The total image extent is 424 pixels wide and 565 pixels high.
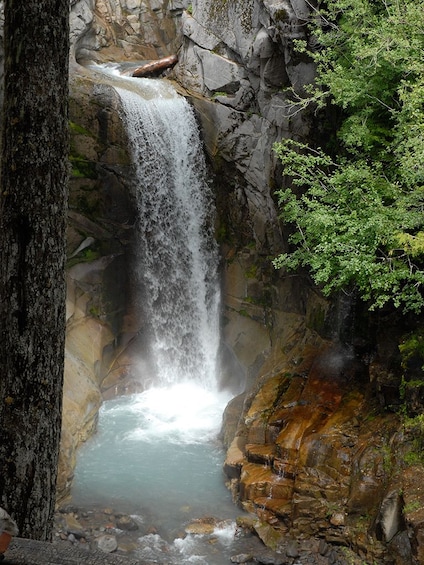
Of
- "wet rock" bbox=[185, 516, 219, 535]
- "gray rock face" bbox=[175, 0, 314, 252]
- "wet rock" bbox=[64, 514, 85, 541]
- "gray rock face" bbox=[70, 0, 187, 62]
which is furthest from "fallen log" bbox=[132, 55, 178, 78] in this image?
"wet rock" bbox=[185, 516, 219, 535]

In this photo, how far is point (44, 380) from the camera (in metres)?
4.24

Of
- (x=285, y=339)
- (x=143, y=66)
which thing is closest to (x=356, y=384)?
(x=285, y=339)

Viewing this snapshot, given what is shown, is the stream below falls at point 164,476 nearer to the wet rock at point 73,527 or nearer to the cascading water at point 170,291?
the cascading water at point 170,291

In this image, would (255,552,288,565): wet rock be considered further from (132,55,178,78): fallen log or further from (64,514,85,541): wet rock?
(132,55,178,78): fallen log

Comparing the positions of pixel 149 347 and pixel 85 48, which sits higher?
pixel 85 48

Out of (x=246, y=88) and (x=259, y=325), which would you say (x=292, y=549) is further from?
(x=246, y=88)

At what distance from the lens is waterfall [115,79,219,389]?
18453 millimetres

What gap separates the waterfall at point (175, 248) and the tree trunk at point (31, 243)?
14.3 metres

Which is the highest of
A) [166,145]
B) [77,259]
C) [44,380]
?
[166,145]

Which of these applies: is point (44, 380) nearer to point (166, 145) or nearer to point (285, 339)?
point (285, 339)

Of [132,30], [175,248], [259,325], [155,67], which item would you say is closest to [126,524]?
[259,325]

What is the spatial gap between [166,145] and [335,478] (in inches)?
488

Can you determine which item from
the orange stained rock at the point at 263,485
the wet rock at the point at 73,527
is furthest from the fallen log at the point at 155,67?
the wet rock at the point at 73,527

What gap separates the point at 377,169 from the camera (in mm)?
11086
